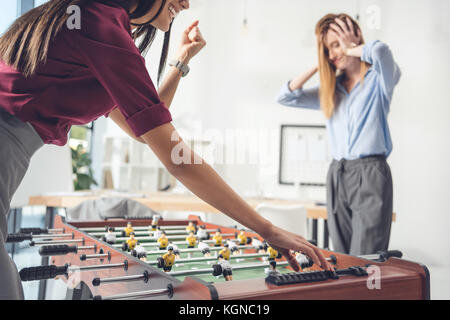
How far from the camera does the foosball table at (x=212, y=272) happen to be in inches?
27.3

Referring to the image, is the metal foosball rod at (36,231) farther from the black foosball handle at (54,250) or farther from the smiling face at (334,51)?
the smiling face at (334,51)

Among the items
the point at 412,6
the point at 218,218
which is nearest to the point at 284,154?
the point at 218,218

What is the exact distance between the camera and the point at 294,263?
0.91 m

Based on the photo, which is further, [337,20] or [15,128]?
[337,20]

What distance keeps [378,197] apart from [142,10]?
141 cm

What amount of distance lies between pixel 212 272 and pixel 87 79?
59 cm

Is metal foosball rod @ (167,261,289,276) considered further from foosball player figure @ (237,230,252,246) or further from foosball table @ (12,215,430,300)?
foosball player figure @ (237,230,252,246)

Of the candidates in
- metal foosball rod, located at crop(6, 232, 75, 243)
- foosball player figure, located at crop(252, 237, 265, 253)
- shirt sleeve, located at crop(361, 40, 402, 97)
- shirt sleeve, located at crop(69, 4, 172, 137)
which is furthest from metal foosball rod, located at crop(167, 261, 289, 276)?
shirt sleeve, located at crop(361, 40, 402, 97)

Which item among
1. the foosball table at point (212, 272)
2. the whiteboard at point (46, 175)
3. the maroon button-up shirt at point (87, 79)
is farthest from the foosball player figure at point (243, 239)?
the whiteboard at point (46, 175)

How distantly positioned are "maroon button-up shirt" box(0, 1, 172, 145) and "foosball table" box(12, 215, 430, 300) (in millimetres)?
351

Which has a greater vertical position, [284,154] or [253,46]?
[253,46]
